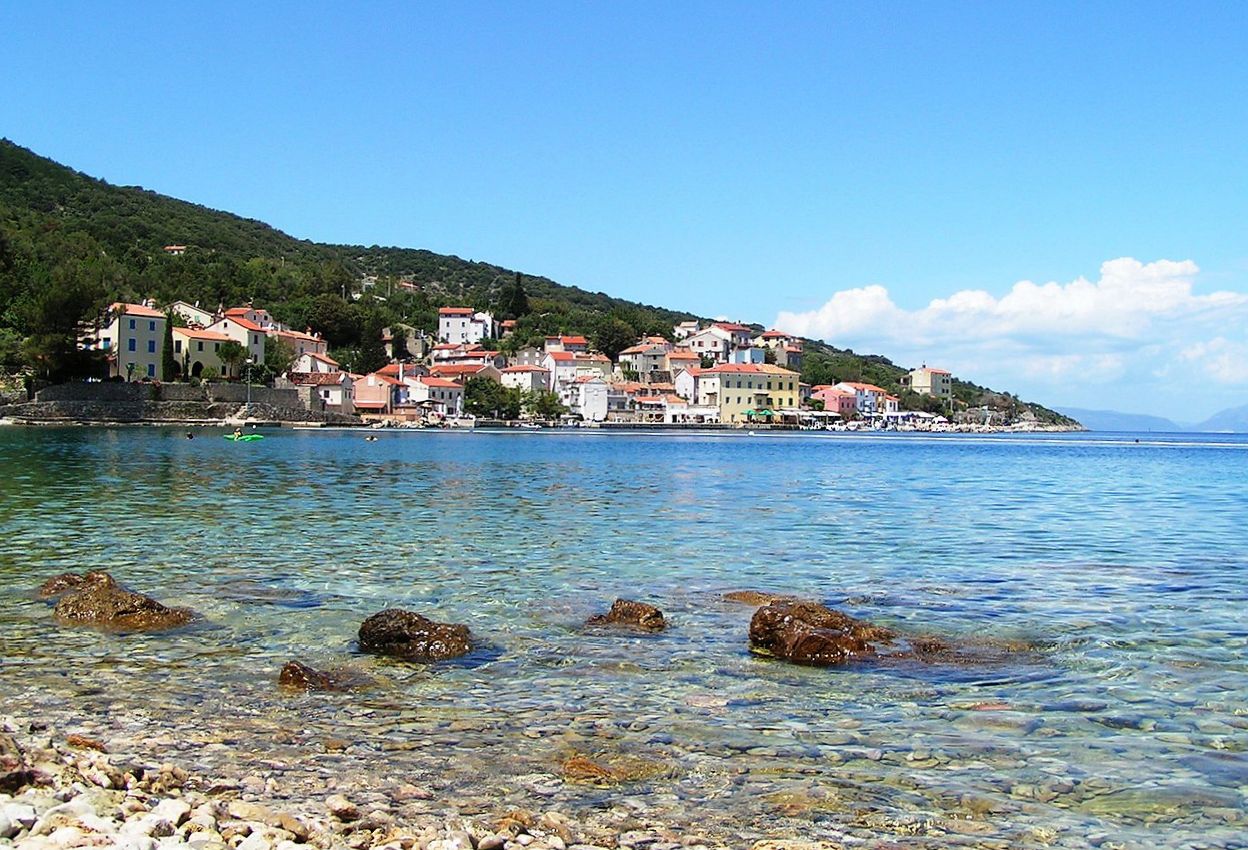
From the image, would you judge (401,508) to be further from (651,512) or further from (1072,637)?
(1072,637)

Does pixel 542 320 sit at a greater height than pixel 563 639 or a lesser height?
greater

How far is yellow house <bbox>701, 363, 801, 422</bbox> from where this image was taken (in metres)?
154

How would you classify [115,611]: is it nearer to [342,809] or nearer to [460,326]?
[342,809]

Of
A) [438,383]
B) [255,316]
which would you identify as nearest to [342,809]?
[255,316]

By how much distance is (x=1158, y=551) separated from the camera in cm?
2125

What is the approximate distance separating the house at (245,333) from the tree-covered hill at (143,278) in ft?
31.8

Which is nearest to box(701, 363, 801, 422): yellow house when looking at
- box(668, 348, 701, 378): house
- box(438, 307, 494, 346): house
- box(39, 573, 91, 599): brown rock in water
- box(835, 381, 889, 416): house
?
box(668, 348, 701, 378): house

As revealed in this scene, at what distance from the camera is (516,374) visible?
144750mm

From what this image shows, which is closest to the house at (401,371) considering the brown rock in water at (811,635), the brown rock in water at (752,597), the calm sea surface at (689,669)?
the calm sea surface at (689,669)

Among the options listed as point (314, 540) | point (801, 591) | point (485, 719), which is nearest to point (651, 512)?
point (314, 540)

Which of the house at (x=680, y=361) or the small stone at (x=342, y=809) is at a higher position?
the house at (x=680, y=361)

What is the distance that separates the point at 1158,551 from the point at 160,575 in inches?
774

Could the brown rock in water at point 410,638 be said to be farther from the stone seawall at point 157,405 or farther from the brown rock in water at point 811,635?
the stone seawall at point 157,405

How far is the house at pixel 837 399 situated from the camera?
174 meters
